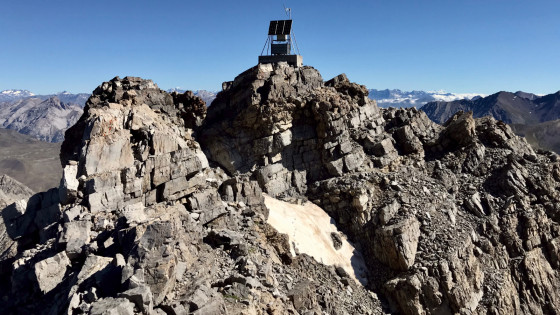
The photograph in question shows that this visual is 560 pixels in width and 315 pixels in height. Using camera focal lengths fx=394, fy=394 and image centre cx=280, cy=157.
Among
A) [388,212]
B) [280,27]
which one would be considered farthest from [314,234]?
[280,27]

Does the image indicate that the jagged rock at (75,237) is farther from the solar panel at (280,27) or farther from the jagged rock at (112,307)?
the solar panel at (280,27)

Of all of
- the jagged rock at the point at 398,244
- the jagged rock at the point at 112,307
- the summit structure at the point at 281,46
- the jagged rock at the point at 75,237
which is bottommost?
the jagged rock at the point at 398,244

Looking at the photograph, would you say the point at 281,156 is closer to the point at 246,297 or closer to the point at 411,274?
the point at 411,274

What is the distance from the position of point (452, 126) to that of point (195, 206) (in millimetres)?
37552

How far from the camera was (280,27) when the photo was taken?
55.3 meters

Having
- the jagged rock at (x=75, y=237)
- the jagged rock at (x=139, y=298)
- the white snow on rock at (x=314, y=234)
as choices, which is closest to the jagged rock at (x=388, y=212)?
the white snow on rock at (x=314, y=234)

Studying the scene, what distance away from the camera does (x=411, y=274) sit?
36.9 metres

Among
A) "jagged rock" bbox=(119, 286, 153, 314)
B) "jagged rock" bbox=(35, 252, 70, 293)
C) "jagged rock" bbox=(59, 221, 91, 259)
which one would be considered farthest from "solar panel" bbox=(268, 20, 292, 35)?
"jagged rock" bbox=(119, 286, 153, 314)

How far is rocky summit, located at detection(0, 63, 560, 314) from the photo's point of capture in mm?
22891

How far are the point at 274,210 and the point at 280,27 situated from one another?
2835cm

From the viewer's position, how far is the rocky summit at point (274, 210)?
75.1ft

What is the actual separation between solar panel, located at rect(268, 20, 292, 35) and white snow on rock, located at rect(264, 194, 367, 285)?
82.2 ft

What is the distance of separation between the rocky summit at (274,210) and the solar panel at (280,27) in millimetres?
5666

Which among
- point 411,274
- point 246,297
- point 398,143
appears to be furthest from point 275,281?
point 398,143
